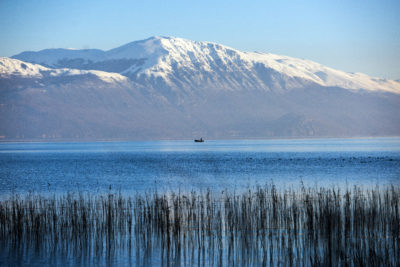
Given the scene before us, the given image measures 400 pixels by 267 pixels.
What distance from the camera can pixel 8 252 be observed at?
1667 centimetres

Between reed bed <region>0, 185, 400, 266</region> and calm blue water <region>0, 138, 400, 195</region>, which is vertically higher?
reed bed <region>0, 185, 400, 266</region>

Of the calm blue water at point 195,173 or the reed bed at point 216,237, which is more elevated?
the reed bed at point 216,237

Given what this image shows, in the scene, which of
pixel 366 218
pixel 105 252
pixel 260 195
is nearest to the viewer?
pixel 105 252

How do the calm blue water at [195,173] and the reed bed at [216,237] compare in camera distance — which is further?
the calm blue water at [195,173]

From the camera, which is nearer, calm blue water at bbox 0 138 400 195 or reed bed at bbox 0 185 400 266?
reed bed at bbox 0 185 400 266

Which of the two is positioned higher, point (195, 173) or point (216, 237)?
point (216, 237)

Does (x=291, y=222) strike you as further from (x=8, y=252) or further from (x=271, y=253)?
(x=8, y=252)

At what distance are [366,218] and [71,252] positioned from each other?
361 inches

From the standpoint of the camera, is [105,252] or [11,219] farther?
[11,219]

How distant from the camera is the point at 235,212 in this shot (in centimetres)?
1875

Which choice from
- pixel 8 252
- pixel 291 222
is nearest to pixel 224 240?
pixel 291 222

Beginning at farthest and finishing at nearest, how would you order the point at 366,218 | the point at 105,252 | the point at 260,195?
the point at 260,195 < the point at 366,218 < the point at 105,252

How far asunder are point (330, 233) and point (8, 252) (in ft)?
31.4

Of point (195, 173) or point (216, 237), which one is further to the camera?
point (195, 173)
